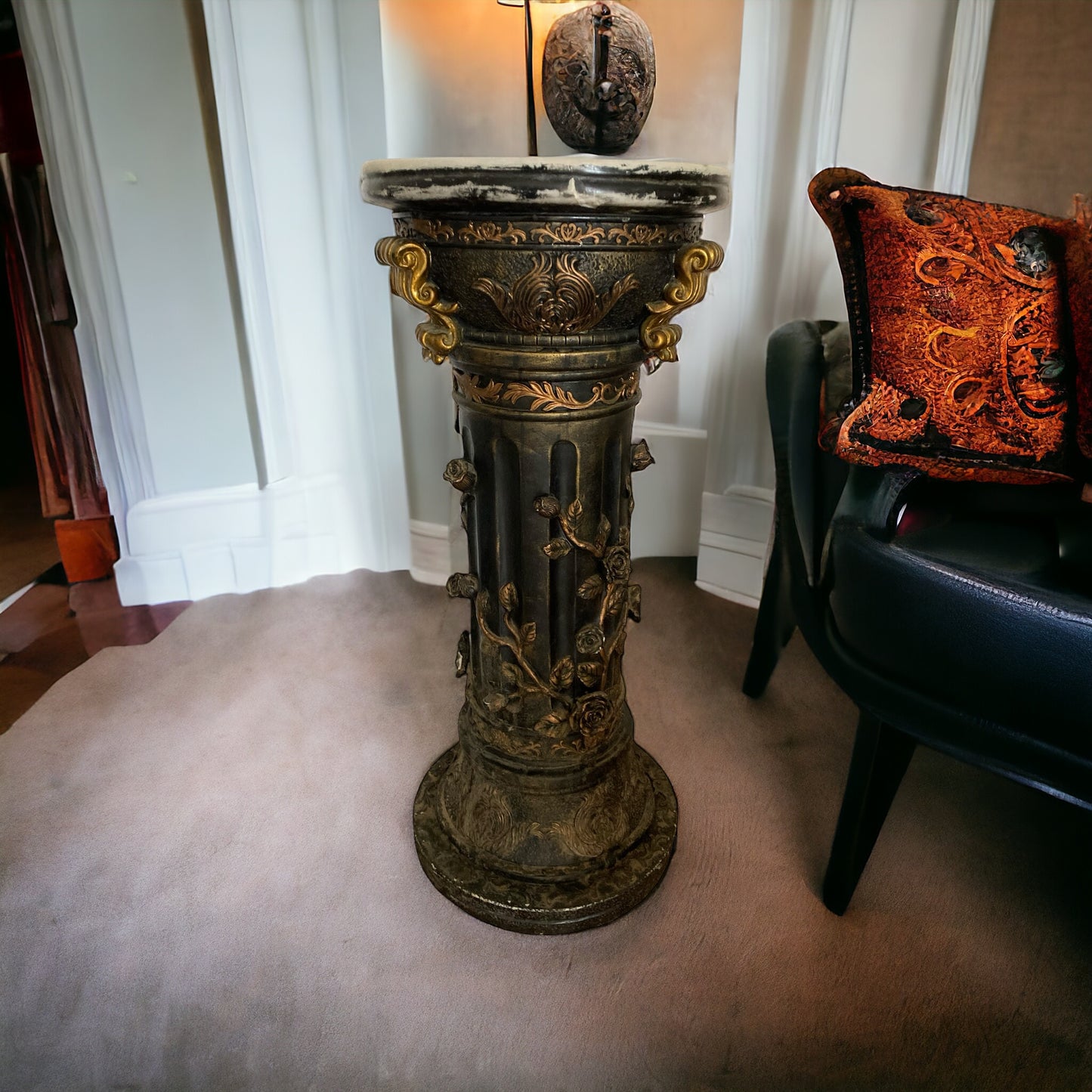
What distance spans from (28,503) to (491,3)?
2.08m

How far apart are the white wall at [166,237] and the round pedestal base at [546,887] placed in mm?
1165

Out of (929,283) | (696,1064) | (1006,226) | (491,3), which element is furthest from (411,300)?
(491,3)

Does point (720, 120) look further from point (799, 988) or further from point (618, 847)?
point (799, 988)

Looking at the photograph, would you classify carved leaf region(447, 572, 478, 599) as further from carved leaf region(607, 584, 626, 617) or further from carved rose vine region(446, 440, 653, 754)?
carved leaf region(607, 584, 626, 617)

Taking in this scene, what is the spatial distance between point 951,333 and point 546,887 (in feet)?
2.92

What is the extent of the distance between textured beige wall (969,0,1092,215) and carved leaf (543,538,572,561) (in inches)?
42.4

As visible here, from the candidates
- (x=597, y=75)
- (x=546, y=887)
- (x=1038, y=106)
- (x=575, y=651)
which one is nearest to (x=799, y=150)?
(x=1038, y=106)

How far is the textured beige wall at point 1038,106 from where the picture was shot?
4.51 ft

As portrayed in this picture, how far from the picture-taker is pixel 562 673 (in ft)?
3.64

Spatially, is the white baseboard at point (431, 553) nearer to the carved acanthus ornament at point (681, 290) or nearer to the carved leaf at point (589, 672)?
the carved leaf at point (589, 672)

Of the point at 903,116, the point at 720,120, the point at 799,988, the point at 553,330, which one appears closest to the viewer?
the point at 553,330

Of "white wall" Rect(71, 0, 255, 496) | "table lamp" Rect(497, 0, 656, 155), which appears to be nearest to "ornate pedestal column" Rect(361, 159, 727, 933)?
"table lamp" Rect(497, 0, 656, 155)

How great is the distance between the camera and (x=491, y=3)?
5.43ft

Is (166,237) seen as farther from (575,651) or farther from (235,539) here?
(575,651)
